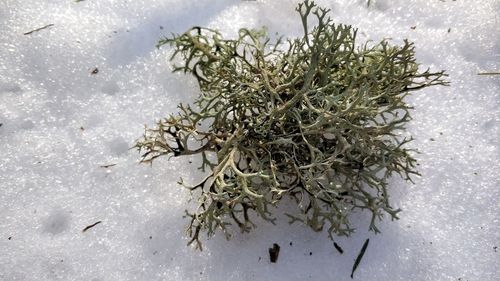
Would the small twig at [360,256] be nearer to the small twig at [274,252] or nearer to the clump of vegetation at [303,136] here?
the clump of vegetation at [303,136]

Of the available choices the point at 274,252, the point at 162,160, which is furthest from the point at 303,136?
the point at 162,160

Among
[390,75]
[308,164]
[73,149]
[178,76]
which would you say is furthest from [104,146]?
[390,75]

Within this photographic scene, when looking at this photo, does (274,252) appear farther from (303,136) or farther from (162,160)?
(162,160)

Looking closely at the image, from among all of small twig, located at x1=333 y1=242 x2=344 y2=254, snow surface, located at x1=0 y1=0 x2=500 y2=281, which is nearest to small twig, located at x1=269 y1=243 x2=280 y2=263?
snow surface, located at x1=0 y1=0 x2=500 y2=281

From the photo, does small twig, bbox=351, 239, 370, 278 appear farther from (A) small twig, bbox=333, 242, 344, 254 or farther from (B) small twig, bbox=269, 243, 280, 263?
(B) small twig, bbox=269, 243, 280, 263

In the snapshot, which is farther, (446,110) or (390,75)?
(446,110)

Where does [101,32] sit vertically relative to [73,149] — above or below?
above

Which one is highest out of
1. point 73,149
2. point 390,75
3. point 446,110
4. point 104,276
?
point 390,75

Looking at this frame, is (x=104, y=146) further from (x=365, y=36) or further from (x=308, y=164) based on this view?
(x=365, y=36)
